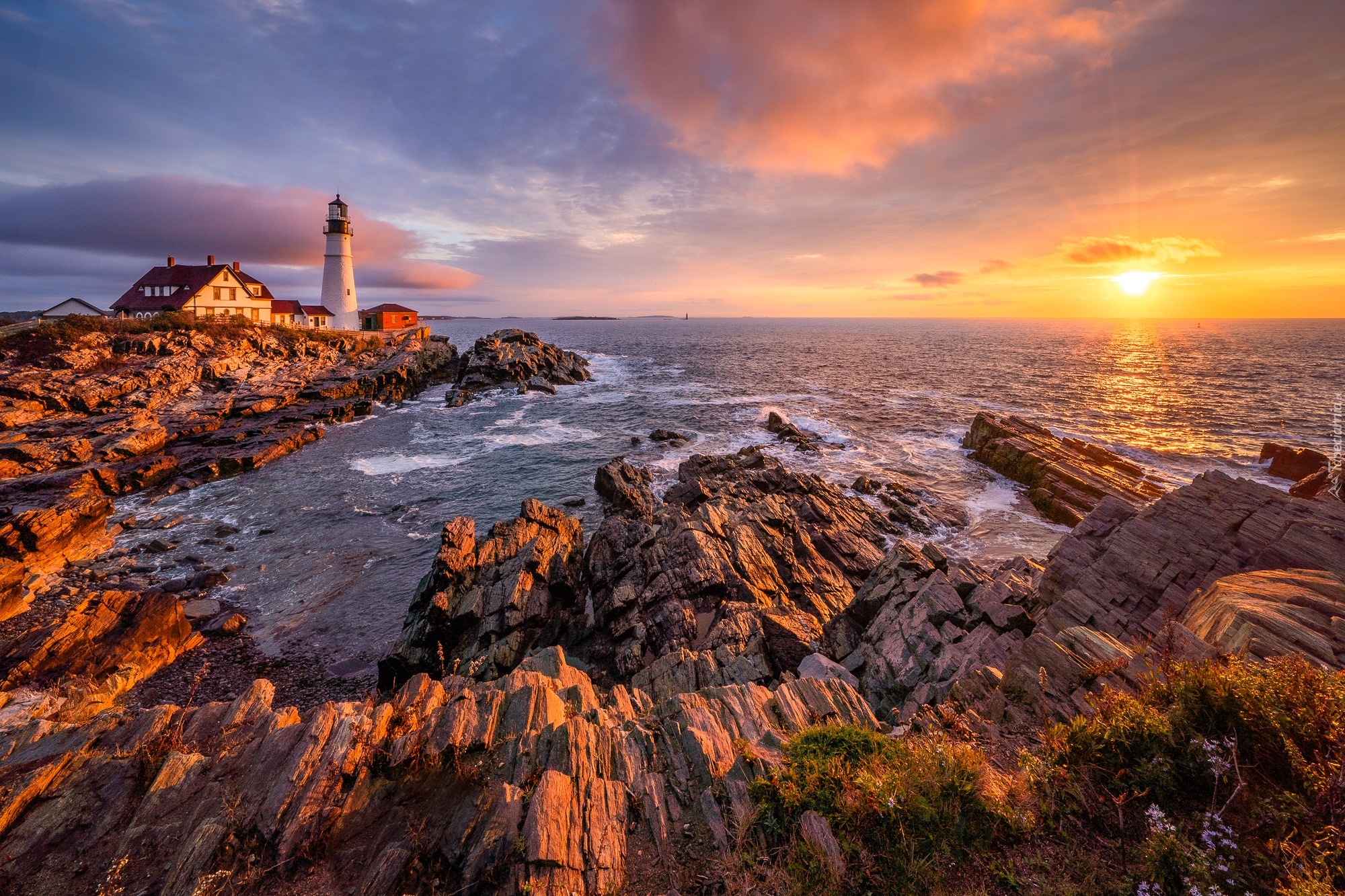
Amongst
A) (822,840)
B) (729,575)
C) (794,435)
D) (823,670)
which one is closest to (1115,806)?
(822,840)

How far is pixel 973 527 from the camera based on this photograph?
2627 centimetres

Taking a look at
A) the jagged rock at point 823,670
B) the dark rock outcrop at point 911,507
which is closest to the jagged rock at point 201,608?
the jagged rock at point 823,670

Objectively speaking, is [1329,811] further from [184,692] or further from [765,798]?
[184,692]

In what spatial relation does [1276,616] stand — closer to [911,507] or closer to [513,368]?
[911,507]

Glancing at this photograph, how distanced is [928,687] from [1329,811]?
6368 mm

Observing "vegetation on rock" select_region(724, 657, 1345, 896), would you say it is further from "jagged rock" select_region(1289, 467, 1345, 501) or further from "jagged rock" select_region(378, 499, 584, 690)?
"jagged rock" select_region(1289, 467, 1345, 501)

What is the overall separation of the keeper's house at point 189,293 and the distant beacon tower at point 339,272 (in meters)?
12.8

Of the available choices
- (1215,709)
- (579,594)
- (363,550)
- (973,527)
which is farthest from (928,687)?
(363,550)

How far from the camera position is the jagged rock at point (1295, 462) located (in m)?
30.5

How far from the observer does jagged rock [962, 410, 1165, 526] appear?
27.4m

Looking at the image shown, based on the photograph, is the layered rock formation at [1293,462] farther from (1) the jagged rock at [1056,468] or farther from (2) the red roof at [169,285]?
(2) the red roof at [169,285]

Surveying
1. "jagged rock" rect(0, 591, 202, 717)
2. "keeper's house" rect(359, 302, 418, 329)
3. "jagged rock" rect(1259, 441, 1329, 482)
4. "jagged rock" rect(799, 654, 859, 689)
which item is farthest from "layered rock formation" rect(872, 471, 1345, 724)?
"keeper's house" rect(359, 302, 418, 329)

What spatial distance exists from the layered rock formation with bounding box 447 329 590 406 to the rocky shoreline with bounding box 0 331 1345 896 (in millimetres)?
43925

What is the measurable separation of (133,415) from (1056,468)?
63781 millimetres
